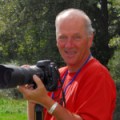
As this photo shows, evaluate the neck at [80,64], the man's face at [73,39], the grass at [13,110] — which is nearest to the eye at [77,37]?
the man's face at [73,39]

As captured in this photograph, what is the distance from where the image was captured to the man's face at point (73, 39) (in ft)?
8.06

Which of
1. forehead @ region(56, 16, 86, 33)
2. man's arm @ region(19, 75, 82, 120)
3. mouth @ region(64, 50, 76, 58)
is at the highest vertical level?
forehead @ region(56, 16, 86, 33)

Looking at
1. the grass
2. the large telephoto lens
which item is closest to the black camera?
the large telephoto lens

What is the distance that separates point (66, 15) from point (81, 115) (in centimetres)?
62

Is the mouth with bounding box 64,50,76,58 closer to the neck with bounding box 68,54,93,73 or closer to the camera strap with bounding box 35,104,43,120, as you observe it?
the neck with bounding box 68,54,93,73

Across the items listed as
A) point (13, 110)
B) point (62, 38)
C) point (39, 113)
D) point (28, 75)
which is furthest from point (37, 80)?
point (13, 110)

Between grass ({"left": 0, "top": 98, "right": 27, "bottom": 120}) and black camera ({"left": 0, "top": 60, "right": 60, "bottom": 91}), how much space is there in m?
7.33

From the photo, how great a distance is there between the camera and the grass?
31.9 feet

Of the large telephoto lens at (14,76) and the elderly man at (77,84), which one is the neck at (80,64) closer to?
the elderly man at (77,84)

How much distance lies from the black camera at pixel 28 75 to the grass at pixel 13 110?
7.33m

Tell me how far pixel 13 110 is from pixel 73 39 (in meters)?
8.56

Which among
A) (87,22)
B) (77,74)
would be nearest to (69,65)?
(77,74)

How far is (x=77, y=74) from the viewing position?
98.4 inches

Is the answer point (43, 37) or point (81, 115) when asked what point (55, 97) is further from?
point (43, 37)
